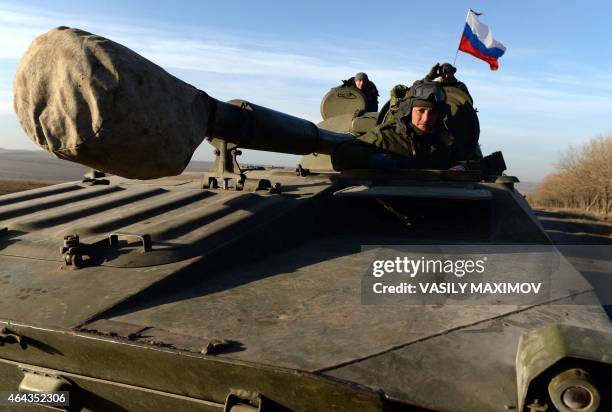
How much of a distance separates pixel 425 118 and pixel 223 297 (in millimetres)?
3056

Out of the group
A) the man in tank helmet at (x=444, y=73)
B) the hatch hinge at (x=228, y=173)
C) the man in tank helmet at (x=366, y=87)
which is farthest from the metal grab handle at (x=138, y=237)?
the man in tank helmet at (x=366, y=87)

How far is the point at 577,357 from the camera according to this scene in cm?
157

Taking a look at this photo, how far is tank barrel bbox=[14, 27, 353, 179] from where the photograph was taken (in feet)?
7.61

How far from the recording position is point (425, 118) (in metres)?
4.88

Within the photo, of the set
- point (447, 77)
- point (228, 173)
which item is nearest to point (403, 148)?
point (228, 173)

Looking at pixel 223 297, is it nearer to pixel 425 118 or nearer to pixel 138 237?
pixel 138 237

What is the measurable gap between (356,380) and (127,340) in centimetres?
89

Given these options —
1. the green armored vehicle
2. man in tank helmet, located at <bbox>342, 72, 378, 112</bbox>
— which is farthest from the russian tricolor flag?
the green armored vehicle

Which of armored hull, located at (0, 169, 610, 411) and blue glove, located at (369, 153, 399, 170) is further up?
blue glove, located at (369, 153, 399, 170)

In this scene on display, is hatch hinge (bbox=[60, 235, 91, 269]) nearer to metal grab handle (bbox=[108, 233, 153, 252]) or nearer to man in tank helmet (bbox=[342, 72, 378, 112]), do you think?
metal grab handle (bbox=[108, 233, 153, 252])

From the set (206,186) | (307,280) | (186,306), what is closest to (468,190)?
(307,280)

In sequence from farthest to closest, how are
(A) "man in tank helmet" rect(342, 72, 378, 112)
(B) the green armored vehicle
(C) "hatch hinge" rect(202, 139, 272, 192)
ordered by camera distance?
(A) "man in tank helmet" rect(342, 72, 378, 112) → (C) "hatch hinge" rect(202, 139, 272, 192) → (B) the green armored vehicle

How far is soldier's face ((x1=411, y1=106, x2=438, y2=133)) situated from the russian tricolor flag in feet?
22.1

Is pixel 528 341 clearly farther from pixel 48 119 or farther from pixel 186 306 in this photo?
pixel 48 119
